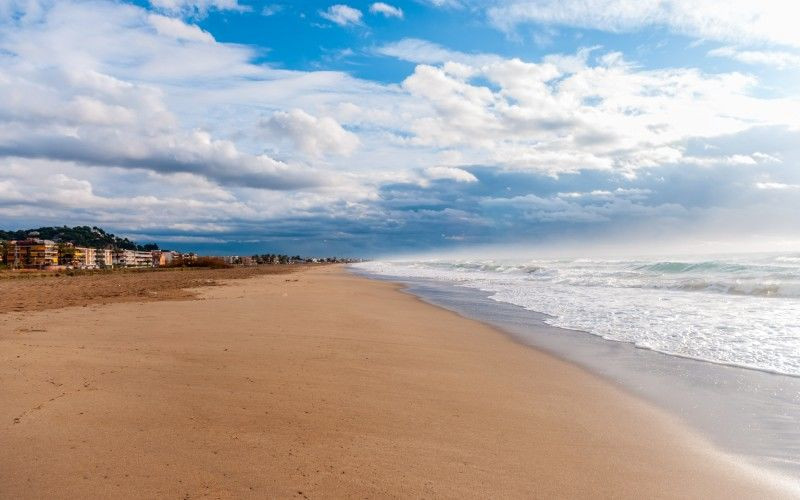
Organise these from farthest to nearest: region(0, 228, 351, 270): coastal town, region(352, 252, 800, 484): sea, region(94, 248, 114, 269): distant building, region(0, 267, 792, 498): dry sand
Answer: region(94, 248, 114, 269): distant building
region(0, 228, 351, 270): coastal town
region(352, 252, 800, 484): sea
region(0, 267, 792, 498): dry sand

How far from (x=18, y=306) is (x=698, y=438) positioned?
46.8 ft

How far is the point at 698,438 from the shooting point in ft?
14.5

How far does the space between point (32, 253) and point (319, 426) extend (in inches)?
3567

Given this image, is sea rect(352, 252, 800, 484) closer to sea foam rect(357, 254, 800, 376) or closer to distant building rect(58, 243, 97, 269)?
sea foam rect(357, 254, 800, 376)

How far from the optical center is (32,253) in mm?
76188

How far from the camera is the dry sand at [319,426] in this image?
10.5 feet

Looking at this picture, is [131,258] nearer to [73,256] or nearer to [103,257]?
[103,257]

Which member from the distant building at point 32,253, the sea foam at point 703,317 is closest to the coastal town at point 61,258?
the distant building at point 32,253

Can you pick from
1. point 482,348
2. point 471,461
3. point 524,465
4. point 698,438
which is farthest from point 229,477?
point 482,348

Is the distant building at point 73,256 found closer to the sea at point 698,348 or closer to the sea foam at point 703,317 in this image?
the sea foam at point 703,317

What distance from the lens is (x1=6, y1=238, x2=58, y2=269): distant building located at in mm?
72062

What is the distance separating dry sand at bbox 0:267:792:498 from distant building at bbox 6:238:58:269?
7908 cm

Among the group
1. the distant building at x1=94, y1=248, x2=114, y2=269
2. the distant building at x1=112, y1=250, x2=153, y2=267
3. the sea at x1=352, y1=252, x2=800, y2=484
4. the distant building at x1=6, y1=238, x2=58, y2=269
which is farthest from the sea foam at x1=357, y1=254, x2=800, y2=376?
the distant building at x1=112, y1=250, x2=153, y2=267

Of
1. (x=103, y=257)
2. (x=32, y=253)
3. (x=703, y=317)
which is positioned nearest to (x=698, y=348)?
(x=703, y=317)
